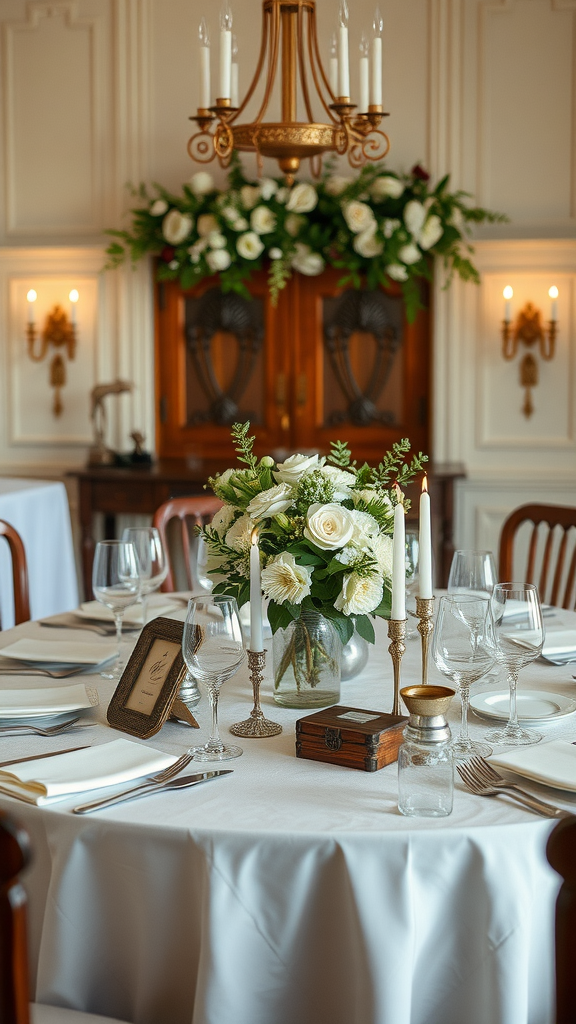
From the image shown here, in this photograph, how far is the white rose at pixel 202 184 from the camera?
15.2 ft

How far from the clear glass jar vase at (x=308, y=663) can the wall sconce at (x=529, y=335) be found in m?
3.27

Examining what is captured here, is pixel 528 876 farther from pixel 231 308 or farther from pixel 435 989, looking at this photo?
pixel 231 308

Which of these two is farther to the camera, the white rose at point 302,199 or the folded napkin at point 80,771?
the white rose at point 302,199

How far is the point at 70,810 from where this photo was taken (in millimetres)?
1295

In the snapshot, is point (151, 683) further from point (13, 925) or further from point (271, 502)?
point (13, 925)

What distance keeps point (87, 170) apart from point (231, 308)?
38.7 inches

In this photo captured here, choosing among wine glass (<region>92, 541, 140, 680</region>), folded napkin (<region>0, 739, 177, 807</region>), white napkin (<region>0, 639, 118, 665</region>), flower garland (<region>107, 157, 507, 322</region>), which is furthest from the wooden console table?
folded napkin (<region>0, 739, 177, 807</region>)

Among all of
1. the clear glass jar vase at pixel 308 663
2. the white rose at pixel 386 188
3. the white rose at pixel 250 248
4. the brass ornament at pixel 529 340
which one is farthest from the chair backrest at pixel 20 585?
the brass ornament at pixel 529 340

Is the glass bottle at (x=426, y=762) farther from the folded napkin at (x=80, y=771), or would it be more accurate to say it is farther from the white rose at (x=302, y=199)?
the white rose at (x=302, y=199)

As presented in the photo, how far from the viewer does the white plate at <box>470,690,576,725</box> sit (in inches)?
64.3

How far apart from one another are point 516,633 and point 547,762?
0.21 m

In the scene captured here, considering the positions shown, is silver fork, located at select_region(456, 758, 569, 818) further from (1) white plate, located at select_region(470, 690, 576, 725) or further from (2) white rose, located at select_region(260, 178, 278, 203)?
(2) white rose, located at select_region(260, 178, 278, 203)

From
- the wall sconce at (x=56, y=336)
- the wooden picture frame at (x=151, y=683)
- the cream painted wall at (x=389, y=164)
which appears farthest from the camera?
the wall sconce at (x=56, y=336)

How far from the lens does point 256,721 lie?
1.61 meters
